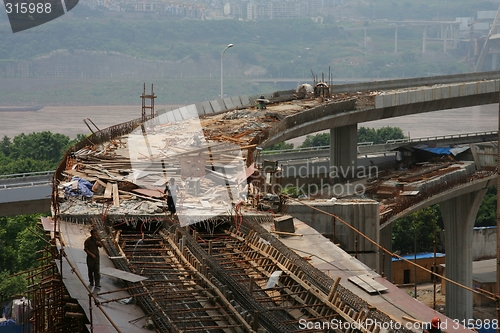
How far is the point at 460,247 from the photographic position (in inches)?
1849

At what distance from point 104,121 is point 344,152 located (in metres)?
97.8

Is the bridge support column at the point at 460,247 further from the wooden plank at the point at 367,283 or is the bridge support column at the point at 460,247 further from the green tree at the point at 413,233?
the wooden plank at the point at 367,283

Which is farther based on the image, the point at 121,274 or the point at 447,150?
the point at 447,150

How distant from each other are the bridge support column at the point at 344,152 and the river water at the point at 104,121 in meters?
78.6

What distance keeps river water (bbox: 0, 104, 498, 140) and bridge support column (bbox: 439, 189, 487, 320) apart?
76.9 m

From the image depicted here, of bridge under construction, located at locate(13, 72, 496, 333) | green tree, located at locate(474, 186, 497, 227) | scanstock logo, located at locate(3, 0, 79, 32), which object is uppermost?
scanstock logo, located at locate(3, 0, 79, 32)

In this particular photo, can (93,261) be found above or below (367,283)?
above

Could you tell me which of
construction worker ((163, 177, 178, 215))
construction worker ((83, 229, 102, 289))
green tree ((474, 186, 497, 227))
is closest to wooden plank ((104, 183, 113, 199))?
construction worker ((163, 177, 178, 215))

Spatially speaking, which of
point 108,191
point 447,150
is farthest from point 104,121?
point 108,191

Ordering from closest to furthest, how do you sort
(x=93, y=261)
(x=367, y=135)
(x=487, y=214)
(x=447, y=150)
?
1. (x=93, y=261)
2. (x=447, y=150)
3. (x=487, y=214)
4. (x=367, y=135)

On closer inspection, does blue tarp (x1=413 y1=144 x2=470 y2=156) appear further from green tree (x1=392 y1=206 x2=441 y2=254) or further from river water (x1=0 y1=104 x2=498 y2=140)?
river water (x1=0 y1=104 x2=498 y2=140)

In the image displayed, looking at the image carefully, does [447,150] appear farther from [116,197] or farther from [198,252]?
[198,252]

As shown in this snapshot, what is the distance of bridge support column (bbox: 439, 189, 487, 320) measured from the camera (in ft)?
146

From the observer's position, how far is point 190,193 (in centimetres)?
2323
